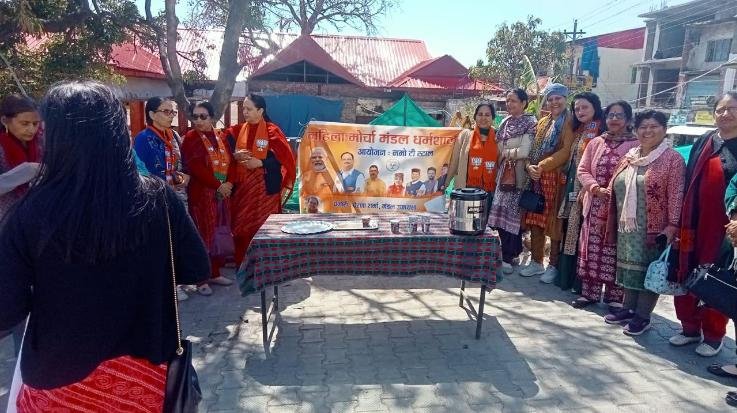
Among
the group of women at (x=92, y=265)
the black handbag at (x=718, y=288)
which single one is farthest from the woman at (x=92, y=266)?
the black handbag at (x=718, y=288)

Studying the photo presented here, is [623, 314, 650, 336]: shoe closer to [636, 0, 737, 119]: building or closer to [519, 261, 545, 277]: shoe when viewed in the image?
[519, 261, 545, 277]: shoe

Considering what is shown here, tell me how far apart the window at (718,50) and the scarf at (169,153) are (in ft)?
100

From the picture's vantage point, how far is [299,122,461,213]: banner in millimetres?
5254

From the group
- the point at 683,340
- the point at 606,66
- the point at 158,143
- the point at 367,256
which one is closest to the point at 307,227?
the point at 367,256

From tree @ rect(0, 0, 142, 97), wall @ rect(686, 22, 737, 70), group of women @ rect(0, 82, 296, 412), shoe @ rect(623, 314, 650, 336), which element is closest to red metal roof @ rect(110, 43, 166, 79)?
tree @ rect(0, 0, 142, 97)

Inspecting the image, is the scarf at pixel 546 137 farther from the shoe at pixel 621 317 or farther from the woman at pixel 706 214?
the shoe at pixel 621 317

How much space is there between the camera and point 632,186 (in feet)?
11.8

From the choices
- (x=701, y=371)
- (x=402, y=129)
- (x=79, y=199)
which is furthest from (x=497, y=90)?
(x=79, y=199)

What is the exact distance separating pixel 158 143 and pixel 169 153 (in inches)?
4.8

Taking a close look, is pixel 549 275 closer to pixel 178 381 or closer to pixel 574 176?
pixel 574 176

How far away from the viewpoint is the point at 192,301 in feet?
14.1

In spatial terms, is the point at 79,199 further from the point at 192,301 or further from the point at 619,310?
A: the point at 619,310

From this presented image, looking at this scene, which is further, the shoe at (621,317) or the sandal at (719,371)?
the shoe at (621,317)

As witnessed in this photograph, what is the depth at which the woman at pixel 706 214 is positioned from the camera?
3.14 metres
